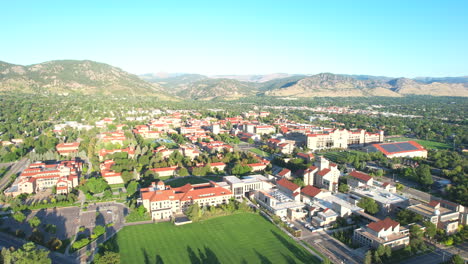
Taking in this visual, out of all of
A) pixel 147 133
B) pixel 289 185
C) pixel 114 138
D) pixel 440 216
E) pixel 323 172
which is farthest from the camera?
pixel 147 133

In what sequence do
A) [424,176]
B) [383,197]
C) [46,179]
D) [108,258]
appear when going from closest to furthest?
[108,258] → [383,197] → [46,179] → [424,176]

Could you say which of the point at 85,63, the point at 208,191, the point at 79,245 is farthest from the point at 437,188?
the point at 85,63

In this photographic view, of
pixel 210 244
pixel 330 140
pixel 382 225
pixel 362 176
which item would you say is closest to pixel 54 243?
pixel 210 244

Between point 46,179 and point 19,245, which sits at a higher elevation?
point 46,179

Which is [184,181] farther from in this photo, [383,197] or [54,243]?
[383,197]

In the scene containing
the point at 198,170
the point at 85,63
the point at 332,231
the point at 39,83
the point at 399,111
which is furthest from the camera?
the point at 85,63

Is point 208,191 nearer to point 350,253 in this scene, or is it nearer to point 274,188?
point 274,188
